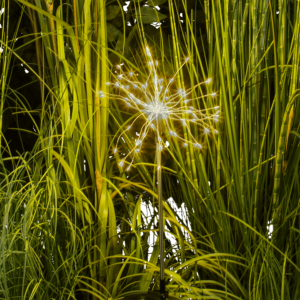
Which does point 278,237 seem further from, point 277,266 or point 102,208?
point 102,208

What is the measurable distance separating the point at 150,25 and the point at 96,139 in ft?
1.39

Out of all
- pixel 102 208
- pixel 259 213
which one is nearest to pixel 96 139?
pixel 102 208

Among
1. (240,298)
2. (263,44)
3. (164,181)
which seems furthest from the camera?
(164,181)

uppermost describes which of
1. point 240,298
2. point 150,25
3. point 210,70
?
point 150,25

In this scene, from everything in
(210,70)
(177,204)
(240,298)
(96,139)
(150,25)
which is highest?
(150,25)

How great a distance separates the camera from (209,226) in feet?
2.60

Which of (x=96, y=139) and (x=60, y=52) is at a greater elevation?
(x=60, y=52)

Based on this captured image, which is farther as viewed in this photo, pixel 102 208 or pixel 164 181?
pixel 164 181

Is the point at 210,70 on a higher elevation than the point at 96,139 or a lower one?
higher

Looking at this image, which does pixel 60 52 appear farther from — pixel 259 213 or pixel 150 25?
pixel 259 213

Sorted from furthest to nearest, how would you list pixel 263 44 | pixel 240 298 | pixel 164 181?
pixel 164 181 → pixel 263 44 → pixel 240 298

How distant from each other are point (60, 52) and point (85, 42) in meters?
0.07

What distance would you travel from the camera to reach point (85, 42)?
0.77m

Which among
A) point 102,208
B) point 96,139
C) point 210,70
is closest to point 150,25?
point 210,70
